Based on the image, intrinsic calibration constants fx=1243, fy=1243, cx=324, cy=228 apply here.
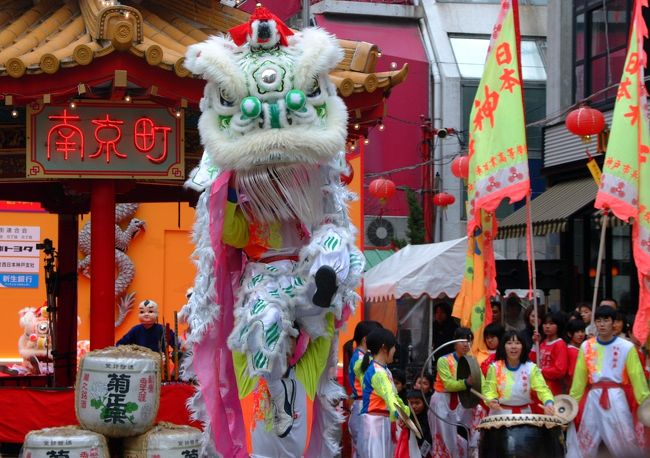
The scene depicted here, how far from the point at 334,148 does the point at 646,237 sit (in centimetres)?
513

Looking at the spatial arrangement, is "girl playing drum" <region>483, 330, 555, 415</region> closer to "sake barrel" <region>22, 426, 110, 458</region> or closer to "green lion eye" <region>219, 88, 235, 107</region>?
"sake barrel" <region>22, 426, 110, 458</region>

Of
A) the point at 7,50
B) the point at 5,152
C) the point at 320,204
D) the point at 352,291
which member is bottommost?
the point at 352,291

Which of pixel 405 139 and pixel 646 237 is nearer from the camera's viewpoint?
pixel 646 237

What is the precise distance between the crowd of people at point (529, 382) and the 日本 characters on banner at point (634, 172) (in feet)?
1.51

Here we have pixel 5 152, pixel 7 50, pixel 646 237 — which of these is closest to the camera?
pixel 7 50

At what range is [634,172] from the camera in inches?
438

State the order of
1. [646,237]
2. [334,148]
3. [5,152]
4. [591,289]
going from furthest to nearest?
[591,289], [646,237], [5,152], [334,148]

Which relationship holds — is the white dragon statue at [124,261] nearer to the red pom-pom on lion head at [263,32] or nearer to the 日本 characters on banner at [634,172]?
the 日本 characters on banner at [634,172]

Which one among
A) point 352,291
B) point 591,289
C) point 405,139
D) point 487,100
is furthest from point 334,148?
point 405,139

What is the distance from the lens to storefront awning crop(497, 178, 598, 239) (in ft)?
57.8

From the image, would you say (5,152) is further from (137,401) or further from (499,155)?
(499,155)

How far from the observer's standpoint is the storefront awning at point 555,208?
17625mm

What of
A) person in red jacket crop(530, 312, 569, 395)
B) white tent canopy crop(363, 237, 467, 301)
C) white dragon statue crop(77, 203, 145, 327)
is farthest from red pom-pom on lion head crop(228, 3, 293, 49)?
white dragon statue crop(77, 203, 145, 327)

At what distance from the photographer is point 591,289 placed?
18.9m
